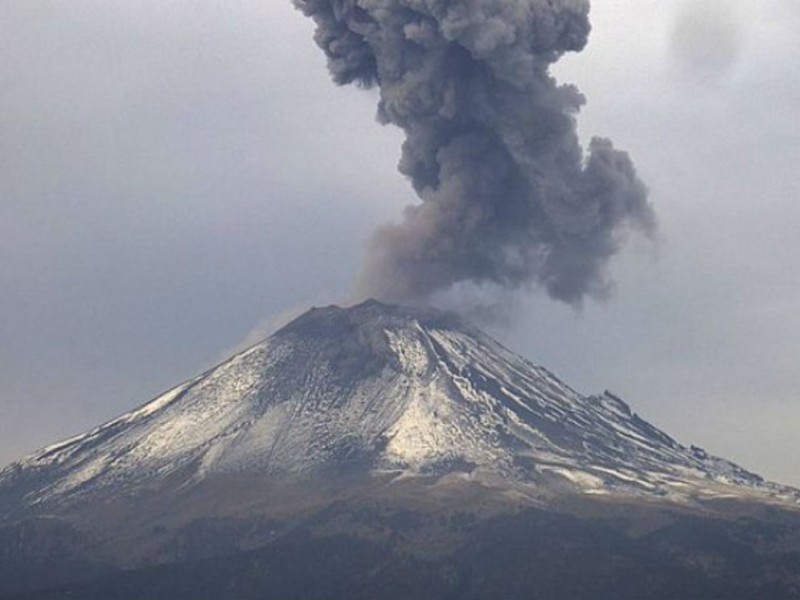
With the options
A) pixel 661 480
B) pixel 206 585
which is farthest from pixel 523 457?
pixel 206 585

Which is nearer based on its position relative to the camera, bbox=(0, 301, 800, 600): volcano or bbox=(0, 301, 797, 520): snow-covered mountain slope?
bbox=(0, 301, 800, 600): volcano

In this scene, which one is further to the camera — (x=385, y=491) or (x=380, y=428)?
(x=380, y=428)

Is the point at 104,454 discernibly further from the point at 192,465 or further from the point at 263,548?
the point at 263,548

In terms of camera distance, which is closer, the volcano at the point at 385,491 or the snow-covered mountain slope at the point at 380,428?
the volcano at the point at 385,491

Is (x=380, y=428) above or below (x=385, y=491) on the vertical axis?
above
